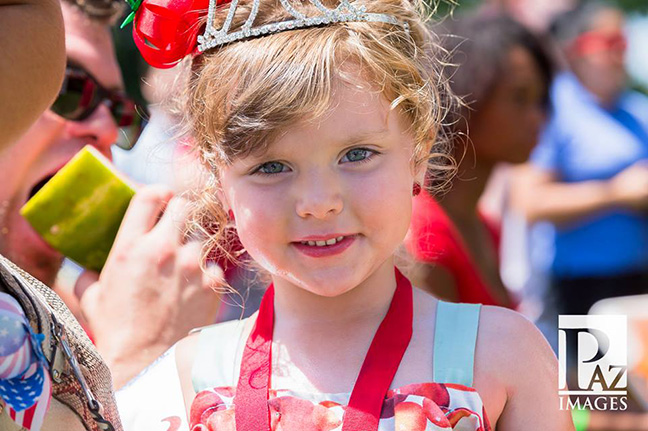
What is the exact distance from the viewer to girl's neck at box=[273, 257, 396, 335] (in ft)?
5.70

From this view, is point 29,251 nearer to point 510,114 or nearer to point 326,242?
point 326,242

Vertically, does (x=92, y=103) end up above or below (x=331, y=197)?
above

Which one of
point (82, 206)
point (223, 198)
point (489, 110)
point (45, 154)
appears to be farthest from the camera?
point (489, 110)

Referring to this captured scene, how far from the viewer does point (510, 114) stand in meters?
4.04

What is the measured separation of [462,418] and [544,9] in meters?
4.87

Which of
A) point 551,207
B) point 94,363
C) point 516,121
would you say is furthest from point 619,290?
point 94,363

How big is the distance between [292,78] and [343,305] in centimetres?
43

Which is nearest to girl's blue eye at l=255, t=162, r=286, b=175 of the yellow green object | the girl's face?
the girl's face

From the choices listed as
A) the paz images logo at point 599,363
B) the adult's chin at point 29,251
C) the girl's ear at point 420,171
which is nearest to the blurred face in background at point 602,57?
the paz images logo at point 599,363

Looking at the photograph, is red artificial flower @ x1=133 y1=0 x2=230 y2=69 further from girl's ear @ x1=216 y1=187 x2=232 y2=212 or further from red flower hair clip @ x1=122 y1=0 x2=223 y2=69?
girl's ear @ x1=216 y1=187 x2=232 y2=212

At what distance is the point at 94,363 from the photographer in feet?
4.70

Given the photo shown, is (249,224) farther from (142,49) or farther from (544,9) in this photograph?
(544,9)

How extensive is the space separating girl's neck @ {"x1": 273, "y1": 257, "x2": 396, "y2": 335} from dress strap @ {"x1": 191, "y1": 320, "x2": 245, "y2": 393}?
0.38 feet

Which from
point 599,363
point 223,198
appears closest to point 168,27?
point 223,198
